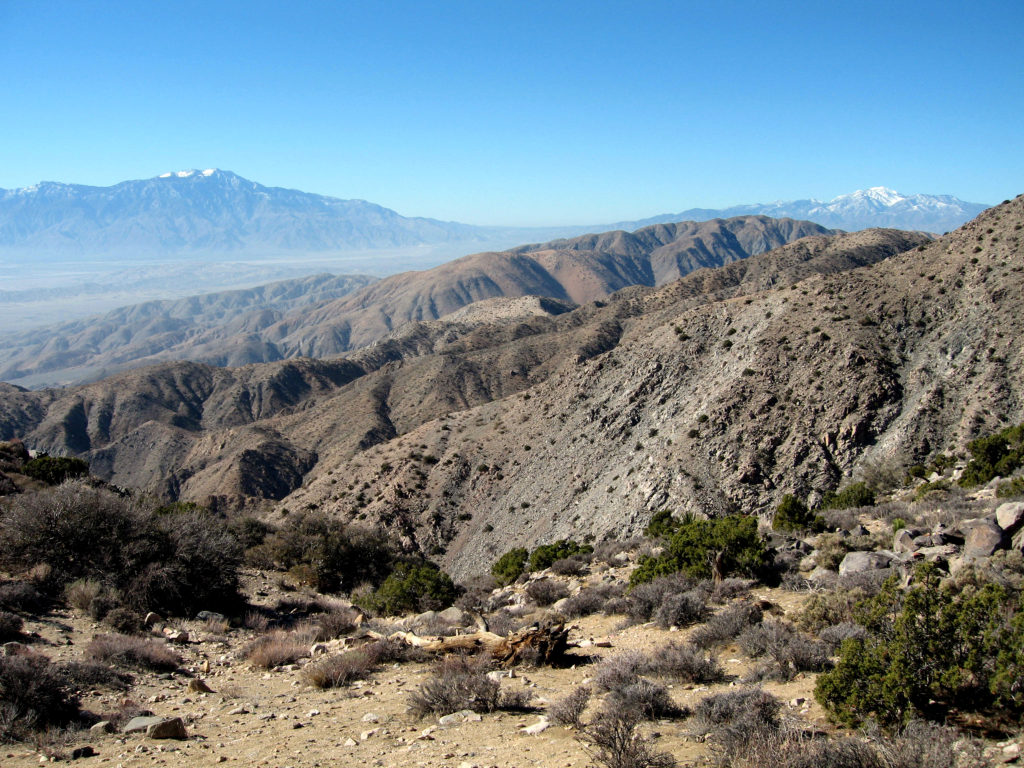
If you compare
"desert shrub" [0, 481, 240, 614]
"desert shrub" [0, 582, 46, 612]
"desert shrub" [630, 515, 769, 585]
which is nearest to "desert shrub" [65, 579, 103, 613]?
"desert shrub" [0, 481, 240, 614]

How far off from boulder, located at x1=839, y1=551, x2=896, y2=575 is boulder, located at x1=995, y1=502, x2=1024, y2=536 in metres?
1.84

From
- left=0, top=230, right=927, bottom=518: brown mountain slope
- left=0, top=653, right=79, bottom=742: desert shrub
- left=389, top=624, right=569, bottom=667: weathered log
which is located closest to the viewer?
left=0, top=653, right=79, bottom=742: desert shrub

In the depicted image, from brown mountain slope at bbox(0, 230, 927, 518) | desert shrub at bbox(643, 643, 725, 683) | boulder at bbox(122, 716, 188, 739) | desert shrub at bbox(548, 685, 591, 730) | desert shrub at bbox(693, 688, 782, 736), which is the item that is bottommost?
brown mountain slope at bbox(0, 230, 927, 518)

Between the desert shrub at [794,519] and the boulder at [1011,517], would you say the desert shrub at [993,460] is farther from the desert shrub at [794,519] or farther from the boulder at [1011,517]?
the boulder at [1011,517]

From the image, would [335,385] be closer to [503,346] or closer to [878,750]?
[503,346]

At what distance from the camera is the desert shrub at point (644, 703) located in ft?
23.6

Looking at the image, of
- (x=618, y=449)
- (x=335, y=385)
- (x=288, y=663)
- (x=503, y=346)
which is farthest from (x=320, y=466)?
(x=288, y=663)

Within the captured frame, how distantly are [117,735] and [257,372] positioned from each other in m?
124

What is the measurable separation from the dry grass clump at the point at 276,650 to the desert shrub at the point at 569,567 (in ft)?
30.7

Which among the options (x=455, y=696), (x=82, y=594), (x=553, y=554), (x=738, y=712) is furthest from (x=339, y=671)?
(x=553, y=554)

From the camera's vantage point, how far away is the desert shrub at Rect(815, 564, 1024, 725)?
19.9 feet

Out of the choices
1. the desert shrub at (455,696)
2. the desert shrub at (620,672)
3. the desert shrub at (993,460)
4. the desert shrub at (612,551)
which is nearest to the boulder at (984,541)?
the desert shrub at (620,672)

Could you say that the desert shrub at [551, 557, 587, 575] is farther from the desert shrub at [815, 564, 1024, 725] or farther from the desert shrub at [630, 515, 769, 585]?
the desert shrub at [815, 564, 1024, 725]

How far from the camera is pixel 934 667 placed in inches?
248
